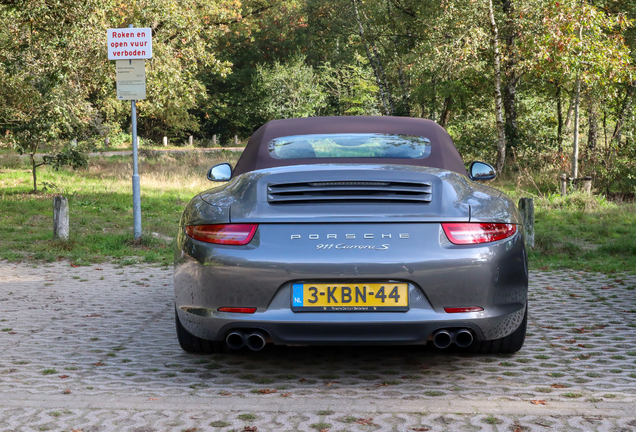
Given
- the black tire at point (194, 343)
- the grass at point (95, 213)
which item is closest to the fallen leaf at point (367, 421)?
the black tire at point (194, 343)

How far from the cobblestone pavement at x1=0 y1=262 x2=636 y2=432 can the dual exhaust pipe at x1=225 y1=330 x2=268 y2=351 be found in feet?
0.92

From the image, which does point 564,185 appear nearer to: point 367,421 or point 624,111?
point 624,111

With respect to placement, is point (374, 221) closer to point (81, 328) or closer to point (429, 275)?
point (429, 275)

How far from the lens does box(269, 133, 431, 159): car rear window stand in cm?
480

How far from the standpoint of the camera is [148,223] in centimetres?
1350

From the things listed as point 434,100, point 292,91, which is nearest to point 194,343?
point 434,100

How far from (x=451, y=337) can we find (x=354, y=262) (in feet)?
2.18

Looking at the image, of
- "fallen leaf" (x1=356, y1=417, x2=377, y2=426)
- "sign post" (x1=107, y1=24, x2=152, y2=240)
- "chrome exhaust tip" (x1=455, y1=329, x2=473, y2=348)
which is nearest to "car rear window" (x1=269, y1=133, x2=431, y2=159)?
"chrome exhaust tip" (x1=455, y1=329, x2=473, y2=348)

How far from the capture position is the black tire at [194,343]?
4.35 metres

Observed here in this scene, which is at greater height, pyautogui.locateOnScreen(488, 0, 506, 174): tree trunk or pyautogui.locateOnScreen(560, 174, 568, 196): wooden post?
pyautogui.locateOnScreen(488, 0, 506, 174): tree trunk

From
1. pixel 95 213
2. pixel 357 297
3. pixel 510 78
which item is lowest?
pixel 95 213

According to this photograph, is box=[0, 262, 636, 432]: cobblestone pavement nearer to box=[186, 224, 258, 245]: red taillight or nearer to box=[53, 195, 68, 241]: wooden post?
box=[186, 224, 258, 245]: red taillight

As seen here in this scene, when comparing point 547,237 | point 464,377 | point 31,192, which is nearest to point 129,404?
point 464,377

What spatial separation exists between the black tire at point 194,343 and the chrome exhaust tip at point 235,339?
0.53m
